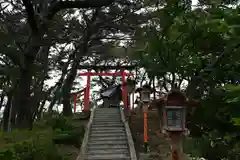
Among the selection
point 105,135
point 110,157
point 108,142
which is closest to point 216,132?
point 110,157

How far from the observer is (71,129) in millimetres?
13562

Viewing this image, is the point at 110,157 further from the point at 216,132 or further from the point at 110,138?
the point at 216,132

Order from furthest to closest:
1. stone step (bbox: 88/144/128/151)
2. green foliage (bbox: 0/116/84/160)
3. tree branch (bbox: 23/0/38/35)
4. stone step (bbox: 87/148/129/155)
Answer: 1. stone step (bbox: 88/144/128/151)
2. stone step (bbox: 87/148/129/155)
3. tree branch (bbox: 23/0/38/35)
4. green foliage (bbox: 0/116/84/160)

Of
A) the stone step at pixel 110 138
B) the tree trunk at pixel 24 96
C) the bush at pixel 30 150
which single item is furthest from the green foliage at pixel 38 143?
the tree trunk at pixel 24 96

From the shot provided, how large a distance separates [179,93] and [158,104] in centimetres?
59

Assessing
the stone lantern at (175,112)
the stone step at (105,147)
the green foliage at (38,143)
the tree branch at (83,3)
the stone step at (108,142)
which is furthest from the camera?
the stone step at (108,142)

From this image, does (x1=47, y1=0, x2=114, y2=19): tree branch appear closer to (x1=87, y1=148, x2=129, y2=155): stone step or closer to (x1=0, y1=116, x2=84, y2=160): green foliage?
(x1=0, y1=116, x2=84, y2=160): green foliage

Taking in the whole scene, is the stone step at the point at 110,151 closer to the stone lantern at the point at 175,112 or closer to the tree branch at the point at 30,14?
the tree branch at the point at 30,14

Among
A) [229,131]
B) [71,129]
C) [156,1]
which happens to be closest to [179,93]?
[229,131]

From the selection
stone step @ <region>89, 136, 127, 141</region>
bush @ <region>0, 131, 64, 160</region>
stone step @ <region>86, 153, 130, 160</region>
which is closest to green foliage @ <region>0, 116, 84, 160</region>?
bush @ <region>0, 131, 64, 160</region>

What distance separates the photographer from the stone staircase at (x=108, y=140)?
11500mm

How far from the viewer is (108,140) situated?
13.2 meters

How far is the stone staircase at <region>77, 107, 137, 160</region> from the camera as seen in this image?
1150cm

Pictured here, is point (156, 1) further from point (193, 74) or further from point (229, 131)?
point (229, 131)
